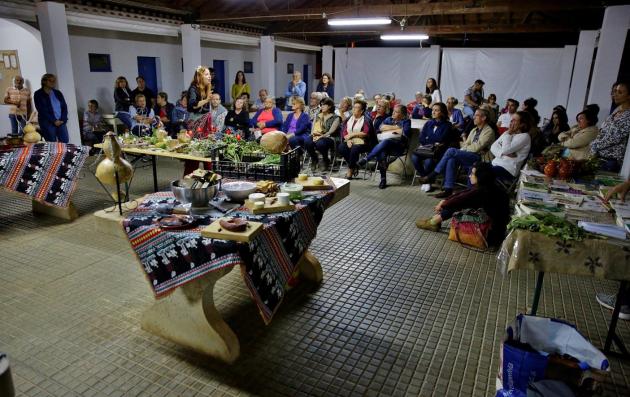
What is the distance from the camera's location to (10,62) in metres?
8.80

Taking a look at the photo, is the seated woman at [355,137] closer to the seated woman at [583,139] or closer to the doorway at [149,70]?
the seated woman at [583,139]

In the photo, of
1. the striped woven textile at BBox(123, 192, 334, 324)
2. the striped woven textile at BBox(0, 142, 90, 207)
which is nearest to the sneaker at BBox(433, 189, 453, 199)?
the striped woven textile at BBox(123, 192, 334, 324)

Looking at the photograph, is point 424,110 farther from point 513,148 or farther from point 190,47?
point 190,47

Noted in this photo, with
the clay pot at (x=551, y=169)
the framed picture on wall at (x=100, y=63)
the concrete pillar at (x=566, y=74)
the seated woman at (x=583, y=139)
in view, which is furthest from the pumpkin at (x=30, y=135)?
the concrete pillar at (x=566, y=74)

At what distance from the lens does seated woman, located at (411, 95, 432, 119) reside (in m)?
8.72

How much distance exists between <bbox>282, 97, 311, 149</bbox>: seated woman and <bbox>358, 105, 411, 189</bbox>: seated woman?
1.08m

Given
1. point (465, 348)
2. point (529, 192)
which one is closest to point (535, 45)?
point (529, 192)

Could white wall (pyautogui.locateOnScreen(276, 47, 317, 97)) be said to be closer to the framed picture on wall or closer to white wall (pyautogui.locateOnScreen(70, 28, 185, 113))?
white wall (pyautogui.locateOnScreen(70, 28, 185, 113))

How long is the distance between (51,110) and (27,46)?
2.45 metres

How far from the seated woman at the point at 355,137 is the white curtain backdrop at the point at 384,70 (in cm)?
710

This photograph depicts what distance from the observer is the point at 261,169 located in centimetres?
317

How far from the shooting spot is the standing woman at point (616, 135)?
172 inches

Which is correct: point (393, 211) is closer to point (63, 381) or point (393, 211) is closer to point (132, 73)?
point (63, 381)

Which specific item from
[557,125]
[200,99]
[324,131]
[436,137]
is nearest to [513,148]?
[436,137]
